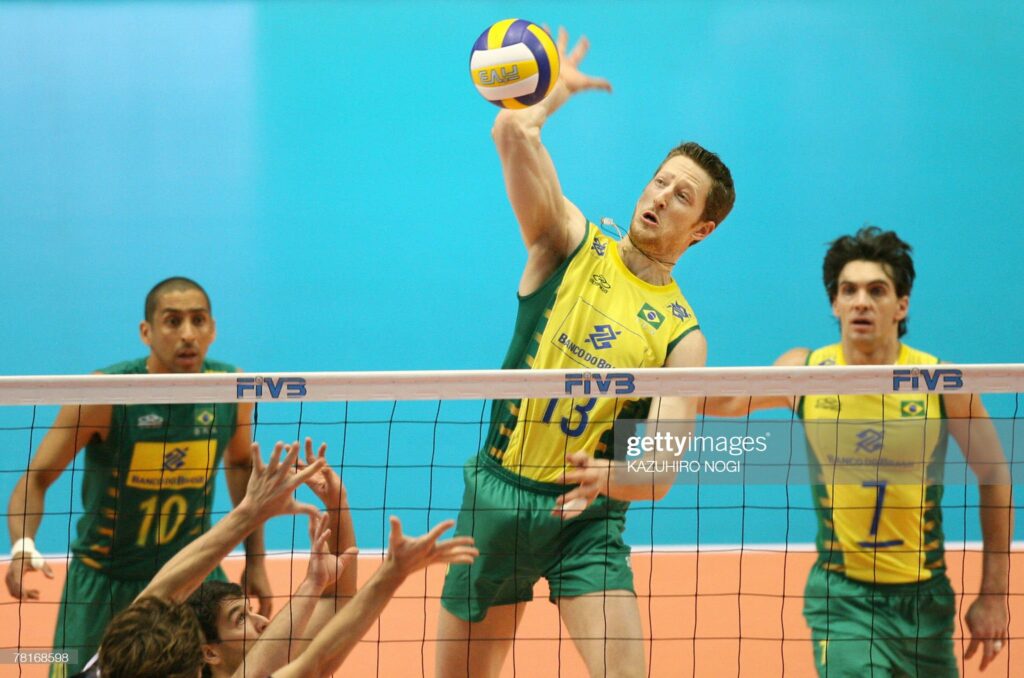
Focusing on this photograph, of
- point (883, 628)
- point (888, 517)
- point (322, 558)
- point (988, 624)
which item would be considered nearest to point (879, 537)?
point (888, 517)

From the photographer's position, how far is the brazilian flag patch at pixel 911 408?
4.75m

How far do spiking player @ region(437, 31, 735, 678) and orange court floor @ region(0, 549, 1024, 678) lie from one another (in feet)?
2.79

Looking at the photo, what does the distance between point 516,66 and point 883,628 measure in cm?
245

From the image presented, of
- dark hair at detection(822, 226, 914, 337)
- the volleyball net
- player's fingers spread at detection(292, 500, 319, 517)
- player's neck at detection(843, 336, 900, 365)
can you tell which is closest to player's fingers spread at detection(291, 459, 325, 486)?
player's fingers spread at detection(292, 500, 319, 517)

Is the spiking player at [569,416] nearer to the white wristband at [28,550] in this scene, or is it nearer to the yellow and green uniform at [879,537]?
the yellow and green uniform at [879,537]

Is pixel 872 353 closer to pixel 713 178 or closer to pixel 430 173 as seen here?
pixel 713 178

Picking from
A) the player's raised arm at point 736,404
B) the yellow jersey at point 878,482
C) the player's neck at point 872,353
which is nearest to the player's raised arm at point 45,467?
the player's raised arm at point 736,404

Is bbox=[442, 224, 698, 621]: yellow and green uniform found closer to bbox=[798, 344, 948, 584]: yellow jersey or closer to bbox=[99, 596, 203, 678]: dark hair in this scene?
bbox=[798, 344, 948, 584]: yellow jersey

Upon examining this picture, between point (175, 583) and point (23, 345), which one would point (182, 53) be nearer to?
point (23, 345)

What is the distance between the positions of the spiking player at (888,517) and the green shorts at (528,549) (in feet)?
2.25

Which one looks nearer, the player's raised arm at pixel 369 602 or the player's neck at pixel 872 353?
the player's raised arm at pixel 369 602

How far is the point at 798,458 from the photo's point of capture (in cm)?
491

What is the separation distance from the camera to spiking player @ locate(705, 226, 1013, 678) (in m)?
4.47

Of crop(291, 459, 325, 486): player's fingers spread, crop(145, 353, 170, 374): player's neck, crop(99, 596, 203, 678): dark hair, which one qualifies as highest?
crop(145, 353, 170, 374): player's neck
